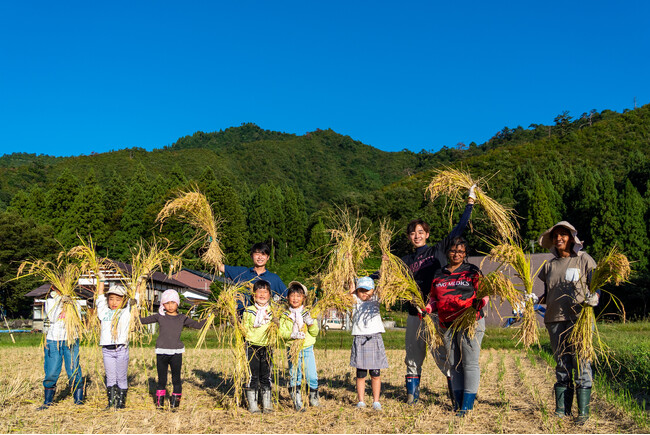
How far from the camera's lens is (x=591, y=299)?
4230mm

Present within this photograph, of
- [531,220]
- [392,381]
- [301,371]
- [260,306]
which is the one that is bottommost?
[392,381]

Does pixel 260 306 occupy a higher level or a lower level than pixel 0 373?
higher

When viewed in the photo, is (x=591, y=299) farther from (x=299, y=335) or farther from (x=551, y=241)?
(x=299, y=335)

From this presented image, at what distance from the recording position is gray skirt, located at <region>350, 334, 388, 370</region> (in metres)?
4.96

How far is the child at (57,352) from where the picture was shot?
517 centimetres

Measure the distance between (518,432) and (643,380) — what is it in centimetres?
326

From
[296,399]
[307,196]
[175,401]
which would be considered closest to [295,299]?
[296,399]

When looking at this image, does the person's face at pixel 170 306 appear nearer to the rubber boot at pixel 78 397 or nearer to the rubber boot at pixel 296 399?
the rubber boot at pixel 78 397

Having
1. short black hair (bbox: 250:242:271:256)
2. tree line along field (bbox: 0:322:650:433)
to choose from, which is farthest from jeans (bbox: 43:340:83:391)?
short black hair (bbox: 250:242:271:256)

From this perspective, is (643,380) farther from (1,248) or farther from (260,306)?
(1,248)

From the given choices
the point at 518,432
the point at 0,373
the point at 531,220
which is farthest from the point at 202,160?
the point at 518,432

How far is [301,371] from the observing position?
16.4 ft

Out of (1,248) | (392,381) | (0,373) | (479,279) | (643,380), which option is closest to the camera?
(479,279)

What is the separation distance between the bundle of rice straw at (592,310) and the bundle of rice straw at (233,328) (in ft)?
9.81
